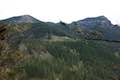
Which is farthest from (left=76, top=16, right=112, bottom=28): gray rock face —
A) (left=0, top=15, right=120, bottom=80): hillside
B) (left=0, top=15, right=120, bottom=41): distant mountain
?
(left=0, top=15, right=120, bottom=80): hillside

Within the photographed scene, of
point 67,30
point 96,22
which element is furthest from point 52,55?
point 96,22

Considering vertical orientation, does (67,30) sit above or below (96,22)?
below

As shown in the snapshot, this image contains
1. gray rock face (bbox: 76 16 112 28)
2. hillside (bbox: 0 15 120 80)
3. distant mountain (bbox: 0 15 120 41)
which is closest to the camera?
hillside (bbox: 0 15 120 80)

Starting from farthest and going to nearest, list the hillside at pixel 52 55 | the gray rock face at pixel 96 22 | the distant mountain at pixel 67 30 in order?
the gray rock face at pixel 96 22 < the distant mountain at pixel 67 30 < the hillside at pixel 52 55

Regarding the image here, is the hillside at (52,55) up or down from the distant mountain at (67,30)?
down

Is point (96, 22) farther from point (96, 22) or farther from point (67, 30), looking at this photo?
point (67, 30)

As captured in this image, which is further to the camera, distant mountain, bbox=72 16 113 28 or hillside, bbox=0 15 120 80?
distant mountain, bbox=72 16 113 28

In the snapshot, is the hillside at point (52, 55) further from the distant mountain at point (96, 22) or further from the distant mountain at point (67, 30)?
the distant mountain at point (96, 22)

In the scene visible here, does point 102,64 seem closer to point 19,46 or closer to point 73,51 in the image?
point 73,51

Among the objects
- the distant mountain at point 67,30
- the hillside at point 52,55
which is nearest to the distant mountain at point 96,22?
the distant mountain at point 67,30

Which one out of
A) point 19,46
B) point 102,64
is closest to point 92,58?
point 102,64

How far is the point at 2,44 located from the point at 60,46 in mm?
3625

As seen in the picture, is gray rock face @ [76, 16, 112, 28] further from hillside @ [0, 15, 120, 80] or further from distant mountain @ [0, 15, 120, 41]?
hillside @ [0, 15, 120, 80]

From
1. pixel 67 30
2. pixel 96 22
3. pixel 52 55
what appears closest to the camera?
pixel 52 55
